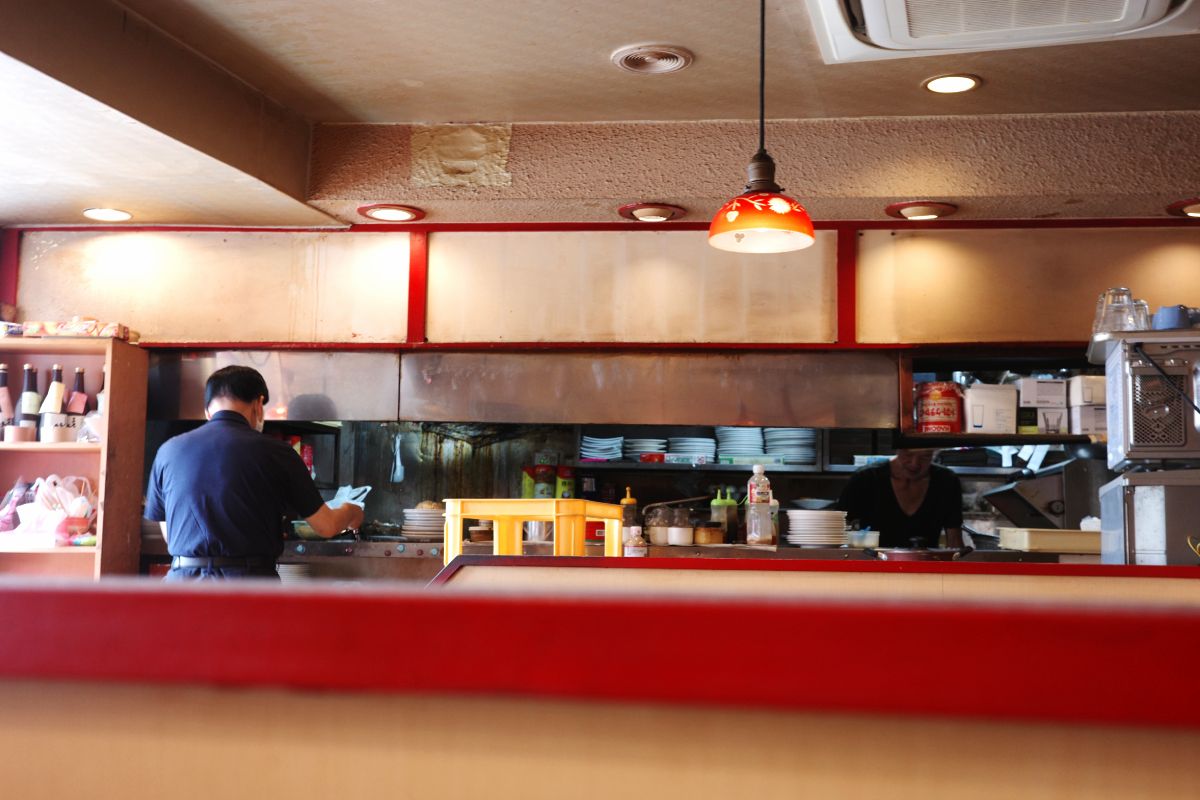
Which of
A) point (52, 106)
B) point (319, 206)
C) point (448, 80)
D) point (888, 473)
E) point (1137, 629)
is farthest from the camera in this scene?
point (888, 473)

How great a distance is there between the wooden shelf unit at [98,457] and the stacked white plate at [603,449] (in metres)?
2.40

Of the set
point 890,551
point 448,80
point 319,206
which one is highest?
point 448,80

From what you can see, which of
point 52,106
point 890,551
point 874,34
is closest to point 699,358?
point 890,551

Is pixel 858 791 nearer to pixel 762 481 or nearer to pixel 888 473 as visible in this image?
pixel 762 481

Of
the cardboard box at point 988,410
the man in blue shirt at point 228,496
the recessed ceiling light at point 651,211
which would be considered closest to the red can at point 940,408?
the cardboard box at point 988,410

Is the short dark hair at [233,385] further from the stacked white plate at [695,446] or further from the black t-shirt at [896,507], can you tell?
the black t-shirt at [896,507]

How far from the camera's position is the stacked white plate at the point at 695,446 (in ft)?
20.3

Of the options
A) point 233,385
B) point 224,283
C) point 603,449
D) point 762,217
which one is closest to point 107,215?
point 224,283

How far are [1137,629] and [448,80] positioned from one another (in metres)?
4.16

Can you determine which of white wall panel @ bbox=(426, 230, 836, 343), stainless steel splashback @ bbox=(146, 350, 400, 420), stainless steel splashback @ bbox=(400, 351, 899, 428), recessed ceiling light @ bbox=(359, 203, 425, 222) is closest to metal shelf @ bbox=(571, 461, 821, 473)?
stainless steel splashback @ bbox=(400, 351, 899, 428)

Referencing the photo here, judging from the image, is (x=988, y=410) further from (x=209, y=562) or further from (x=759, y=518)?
(x=209, y=562)

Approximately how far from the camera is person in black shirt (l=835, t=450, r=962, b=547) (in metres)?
5.62

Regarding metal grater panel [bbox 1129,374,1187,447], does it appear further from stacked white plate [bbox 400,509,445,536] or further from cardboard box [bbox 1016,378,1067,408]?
stacked white plate [bbox 400,509,445,536]

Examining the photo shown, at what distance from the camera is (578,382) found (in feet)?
17.4
